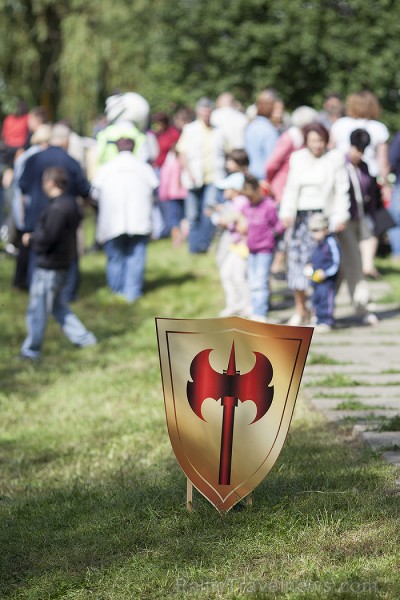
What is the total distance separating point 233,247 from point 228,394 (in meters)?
6.50

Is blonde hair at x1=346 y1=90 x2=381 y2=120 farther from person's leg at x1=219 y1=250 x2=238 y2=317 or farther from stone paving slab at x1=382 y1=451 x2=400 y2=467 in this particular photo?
stone paving slab at x1=382 y1=451 x2=400 y2=467

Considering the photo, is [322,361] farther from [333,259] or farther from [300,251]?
[300,251]

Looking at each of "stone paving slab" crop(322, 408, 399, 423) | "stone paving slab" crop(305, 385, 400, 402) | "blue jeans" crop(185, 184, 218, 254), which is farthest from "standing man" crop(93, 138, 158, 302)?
"stone paving slab" crop(322, 408, 399, 423)

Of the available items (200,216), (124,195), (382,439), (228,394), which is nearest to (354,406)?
(382,439)

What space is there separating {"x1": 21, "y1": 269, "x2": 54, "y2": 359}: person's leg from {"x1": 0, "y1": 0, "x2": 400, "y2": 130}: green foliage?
52.3 ft

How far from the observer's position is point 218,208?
11781 mm

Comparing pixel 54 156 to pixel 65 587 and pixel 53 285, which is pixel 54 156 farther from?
pixel 65 587

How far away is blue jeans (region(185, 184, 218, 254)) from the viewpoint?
1598 cm

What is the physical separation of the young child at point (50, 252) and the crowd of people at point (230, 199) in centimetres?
1

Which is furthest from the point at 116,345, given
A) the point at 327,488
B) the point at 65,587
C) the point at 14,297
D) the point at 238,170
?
the point at 65,587

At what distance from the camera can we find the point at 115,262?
45.8 feet

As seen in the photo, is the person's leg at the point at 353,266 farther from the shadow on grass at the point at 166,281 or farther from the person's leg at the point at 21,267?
the person's leg at the point at 21,267

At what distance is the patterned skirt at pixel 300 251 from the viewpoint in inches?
424

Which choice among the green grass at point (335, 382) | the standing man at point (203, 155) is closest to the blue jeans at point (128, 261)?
the standing man at point (203, 155)
